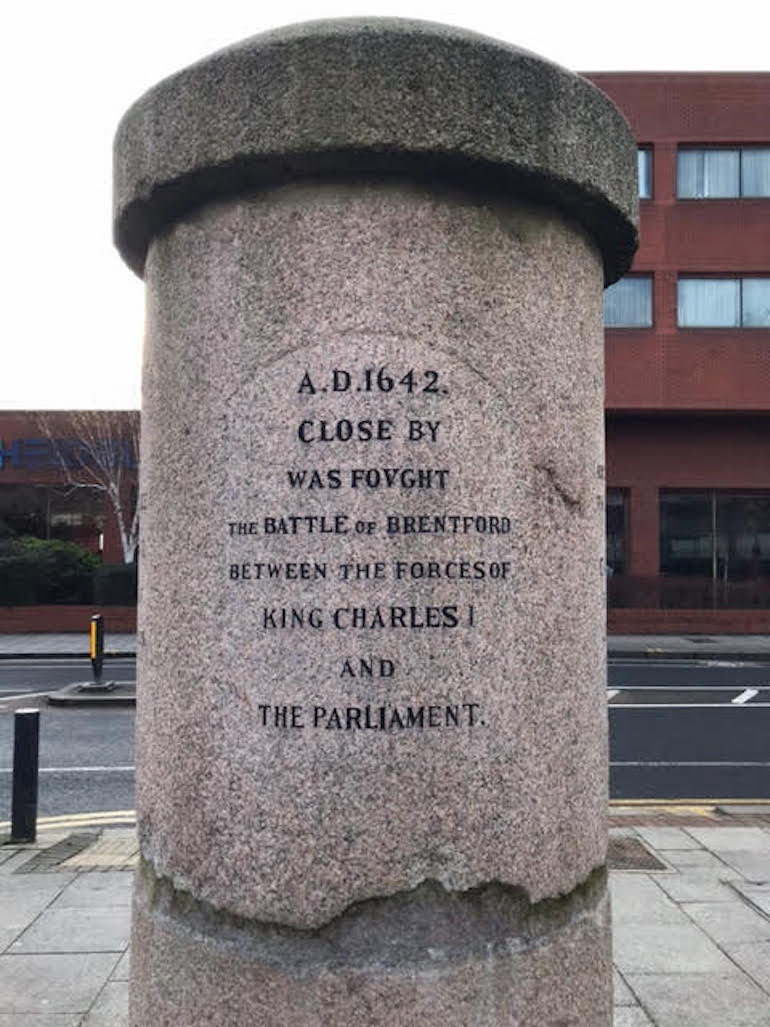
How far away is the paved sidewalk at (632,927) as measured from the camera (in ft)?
13.2

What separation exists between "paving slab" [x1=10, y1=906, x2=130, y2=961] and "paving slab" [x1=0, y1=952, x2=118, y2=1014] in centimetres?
11

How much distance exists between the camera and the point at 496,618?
271 centimetres

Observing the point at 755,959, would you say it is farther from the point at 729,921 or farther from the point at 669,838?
the point at 669,838

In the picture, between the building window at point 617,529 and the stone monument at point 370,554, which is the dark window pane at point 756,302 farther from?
the stone monument at point 370,554

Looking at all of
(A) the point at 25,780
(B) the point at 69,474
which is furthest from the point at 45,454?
(A) the point at 25,780

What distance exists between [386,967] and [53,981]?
251 centimetres

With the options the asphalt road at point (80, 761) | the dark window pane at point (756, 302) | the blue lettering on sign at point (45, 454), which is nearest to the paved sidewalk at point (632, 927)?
the asphalt road at point (80, 761)

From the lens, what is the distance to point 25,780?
7.13m

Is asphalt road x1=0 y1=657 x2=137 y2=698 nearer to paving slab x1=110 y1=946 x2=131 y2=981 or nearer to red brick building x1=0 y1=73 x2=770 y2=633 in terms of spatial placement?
paving slab x1=110 y1=946 x2=131 y2=981

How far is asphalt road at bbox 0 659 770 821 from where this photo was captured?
28.9 ft

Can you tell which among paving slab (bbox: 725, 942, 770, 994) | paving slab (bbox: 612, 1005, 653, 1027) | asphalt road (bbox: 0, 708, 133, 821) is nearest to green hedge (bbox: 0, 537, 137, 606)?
asphalt road (bbox: 0, 708, 133, 821)

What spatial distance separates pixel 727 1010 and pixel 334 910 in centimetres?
232

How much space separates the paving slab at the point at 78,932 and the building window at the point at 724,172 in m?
25.2

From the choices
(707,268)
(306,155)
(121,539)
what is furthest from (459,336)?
(121,539)
